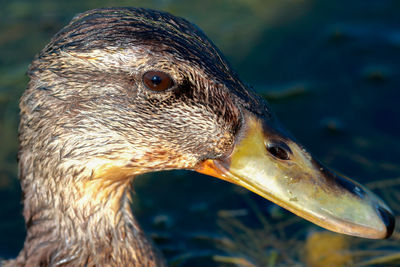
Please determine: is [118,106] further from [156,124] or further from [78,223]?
[78,223]

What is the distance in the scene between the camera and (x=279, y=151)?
3102 millimetres

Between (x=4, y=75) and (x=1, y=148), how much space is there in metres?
0.94

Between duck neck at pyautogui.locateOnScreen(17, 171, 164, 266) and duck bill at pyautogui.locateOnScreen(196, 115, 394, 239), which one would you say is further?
duck neck at pyautogui.locateOnScreen(17, 171, 164, 266)

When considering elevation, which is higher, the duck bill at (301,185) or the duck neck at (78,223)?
the duck bill at (301,185)

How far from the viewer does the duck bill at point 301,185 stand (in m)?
3.03

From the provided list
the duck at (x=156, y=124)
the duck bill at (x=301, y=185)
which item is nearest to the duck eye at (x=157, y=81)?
the duck at (x=156, y=124)

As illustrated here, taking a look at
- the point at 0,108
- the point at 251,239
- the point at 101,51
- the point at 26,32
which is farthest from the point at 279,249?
the point at 26,32

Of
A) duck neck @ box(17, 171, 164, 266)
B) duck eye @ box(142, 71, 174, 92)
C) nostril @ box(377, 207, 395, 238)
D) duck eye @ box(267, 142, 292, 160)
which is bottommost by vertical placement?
duck neck @ box(17, 171, 164, 266)

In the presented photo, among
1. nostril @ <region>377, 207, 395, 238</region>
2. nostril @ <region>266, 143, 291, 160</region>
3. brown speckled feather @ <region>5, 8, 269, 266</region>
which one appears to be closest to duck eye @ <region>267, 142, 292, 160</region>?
nostril @ <region>266, 143, 291, 160</region>

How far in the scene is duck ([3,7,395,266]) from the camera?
3047mm

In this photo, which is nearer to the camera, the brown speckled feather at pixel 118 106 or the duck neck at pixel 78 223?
the brown speckled feather at pixel 118 106

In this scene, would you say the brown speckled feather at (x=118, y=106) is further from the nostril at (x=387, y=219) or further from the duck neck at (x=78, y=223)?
the nostril at (x=387, y=219)

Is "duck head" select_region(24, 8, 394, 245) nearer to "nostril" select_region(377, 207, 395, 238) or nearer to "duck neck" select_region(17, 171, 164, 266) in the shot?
"nostril" select_region(377, 207, 395, 238)

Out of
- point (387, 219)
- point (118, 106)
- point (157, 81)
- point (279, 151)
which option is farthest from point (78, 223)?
point (387, 219)
